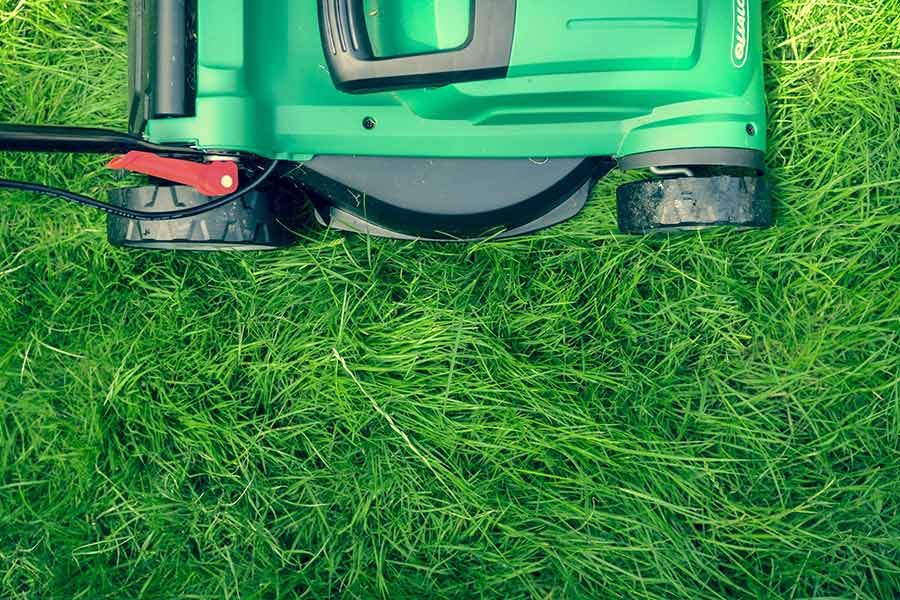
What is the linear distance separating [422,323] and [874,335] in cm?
110

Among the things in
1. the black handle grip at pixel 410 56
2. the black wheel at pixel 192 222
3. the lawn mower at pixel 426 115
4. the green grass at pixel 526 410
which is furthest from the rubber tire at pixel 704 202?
the black wheel at pixel 192 222

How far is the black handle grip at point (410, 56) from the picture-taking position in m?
1.26

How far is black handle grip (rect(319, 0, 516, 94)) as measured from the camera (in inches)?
49.5

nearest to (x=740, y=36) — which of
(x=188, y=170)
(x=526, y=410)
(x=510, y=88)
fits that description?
(x=510, y=88)

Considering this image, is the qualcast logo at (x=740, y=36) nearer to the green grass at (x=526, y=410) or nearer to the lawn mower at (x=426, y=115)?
the lawn mower at (x=426, y=115)

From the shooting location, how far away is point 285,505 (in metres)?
1.69

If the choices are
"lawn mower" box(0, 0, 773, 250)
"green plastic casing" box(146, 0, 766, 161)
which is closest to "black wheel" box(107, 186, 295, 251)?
"lawn mower" box(0, 0, 773, 250)

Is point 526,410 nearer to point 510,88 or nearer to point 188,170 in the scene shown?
point 510,88

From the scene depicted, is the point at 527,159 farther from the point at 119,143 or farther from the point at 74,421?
the point at 74,421

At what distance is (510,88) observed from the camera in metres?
1.34

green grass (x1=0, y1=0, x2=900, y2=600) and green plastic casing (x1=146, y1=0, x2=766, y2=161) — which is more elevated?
green plastic casing (x1=146, y1=0, x2=766, y2=161)

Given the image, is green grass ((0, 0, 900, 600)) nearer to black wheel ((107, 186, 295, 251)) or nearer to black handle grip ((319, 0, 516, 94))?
black wheel ((107, 186, 295, 251))

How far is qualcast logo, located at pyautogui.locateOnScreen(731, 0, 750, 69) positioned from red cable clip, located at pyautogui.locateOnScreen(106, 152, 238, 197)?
1.03 meters

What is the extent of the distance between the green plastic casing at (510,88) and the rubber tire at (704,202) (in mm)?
93
